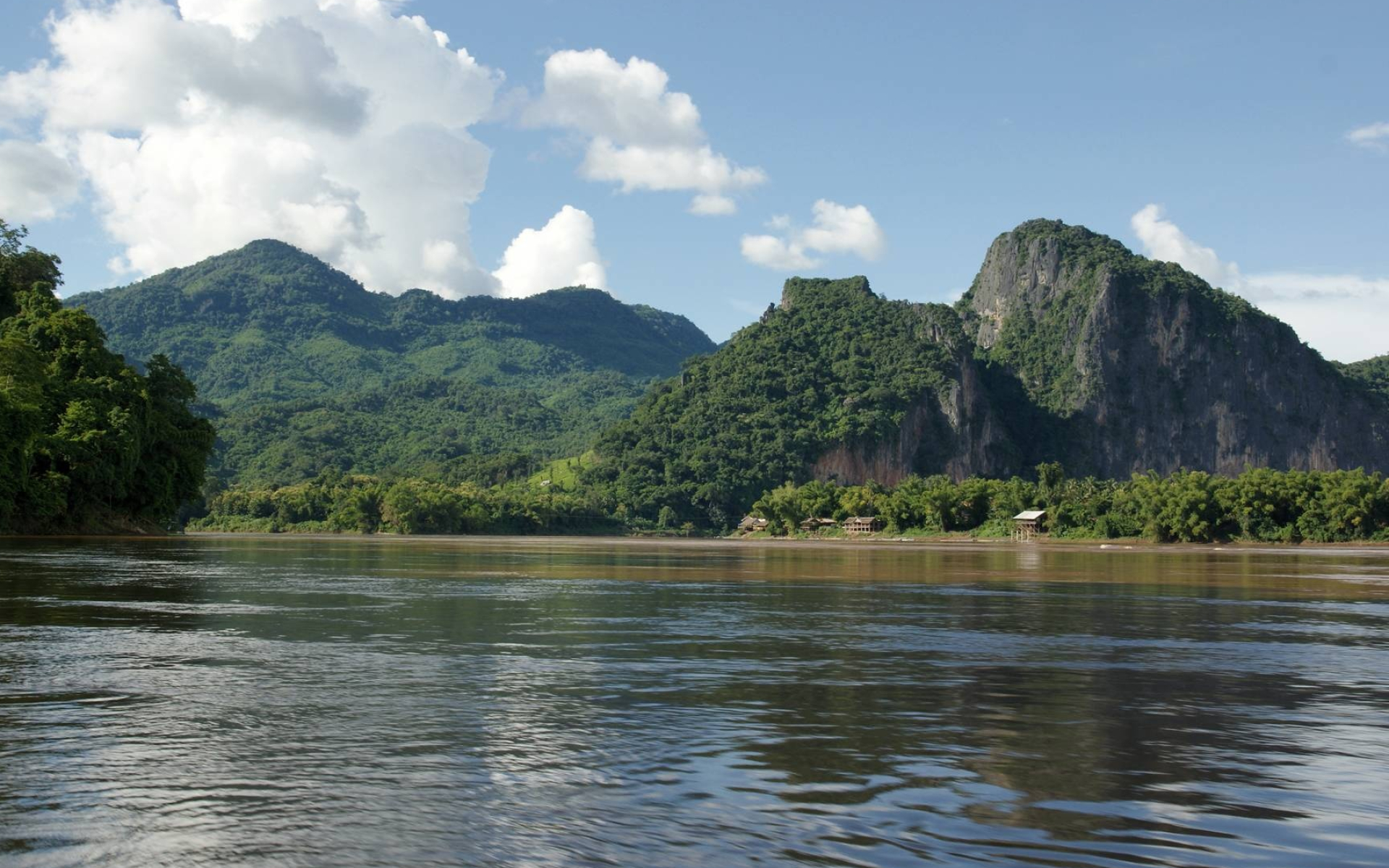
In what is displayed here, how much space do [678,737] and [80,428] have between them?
56512 mm

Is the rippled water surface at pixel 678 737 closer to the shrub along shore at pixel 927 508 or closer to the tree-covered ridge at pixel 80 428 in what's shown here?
the tree-covered ridge at pixel 80 428

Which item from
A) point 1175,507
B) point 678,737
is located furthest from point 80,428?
point 1175,507

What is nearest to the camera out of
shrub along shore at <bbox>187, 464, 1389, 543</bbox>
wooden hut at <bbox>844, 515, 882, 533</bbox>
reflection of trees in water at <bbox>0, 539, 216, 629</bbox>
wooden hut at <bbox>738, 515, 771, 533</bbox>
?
reflection of trees in water at <bbox>0, 539, 216, 629</bbox>

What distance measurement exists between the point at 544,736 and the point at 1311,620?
20.4m

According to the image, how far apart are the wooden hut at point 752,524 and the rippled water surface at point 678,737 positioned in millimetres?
147319

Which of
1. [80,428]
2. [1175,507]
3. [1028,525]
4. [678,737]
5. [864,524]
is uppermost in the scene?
[80,428]

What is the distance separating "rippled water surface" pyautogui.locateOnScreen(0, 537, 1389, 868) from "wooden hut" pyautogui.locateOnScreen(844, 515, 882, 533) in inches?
4934

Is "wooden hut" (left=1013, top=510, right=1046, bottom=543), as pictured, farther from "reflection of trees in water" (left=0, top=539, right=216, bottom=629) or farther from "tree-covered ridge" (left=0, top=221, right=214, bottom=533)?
"reflection of trees in water" (left=0, top=539, right=216, bottom=629)

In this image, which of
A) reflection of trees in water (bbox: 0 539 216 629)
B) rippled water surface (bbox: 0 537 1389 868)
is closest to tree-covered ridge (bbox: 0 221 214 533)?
reflection of trees in water (bbox: 0 539 216 629)

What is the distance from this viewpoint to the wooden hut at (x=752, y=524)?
172750 millimetres

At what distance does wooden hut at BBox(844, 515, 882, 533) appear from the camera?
15012 cm

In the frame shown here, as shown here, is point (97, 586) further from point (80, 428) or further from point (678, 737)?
point (80, 428)

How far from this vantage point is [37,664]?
Answer: 48.9 feet

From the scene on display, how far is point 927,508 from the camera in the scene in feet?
472
